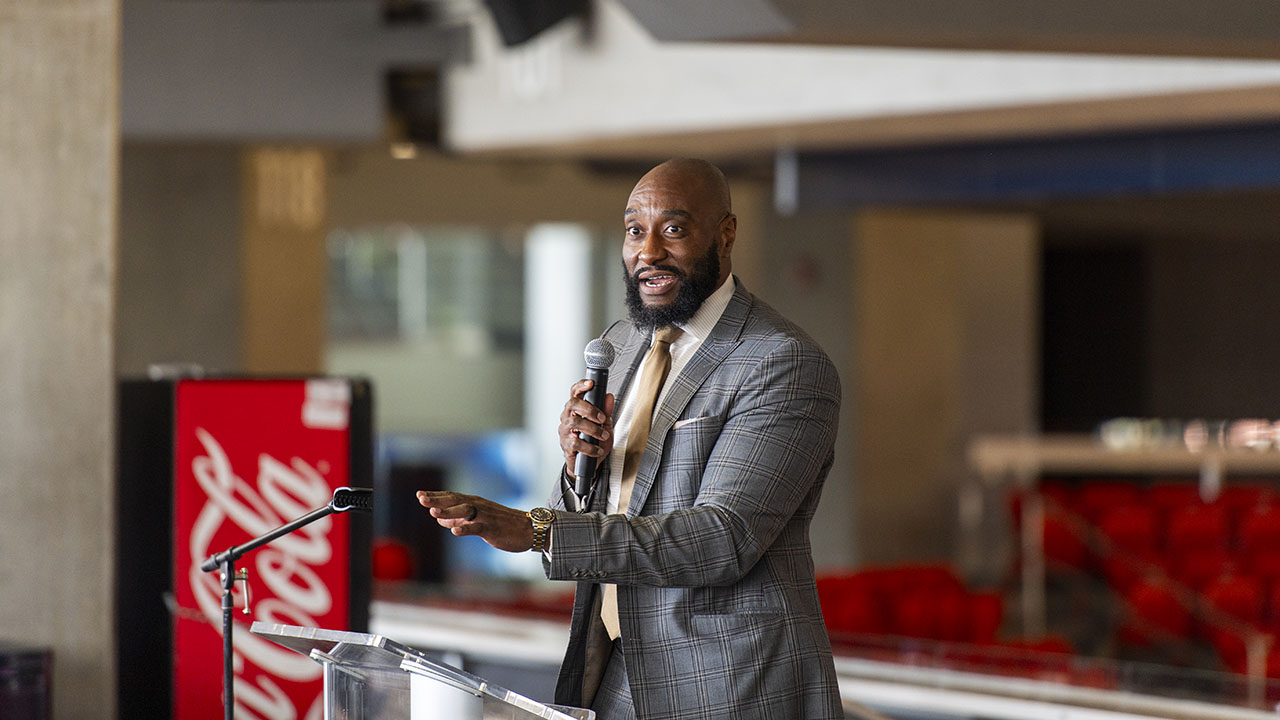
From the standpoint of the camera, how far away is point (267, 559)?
3.52 meters

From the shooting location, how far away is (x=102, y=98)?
351cm

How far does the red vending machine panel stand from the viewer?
3.53 metres

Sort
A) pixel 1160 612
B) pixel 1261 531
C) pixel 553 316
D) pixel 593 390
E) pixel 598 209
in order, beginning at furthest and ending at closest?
pixel 553 316, pixel 598 209, pixel 1261 531, pixel 1160 612, pixel 593 390

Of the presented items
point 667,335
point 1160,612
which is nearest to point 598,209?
point 1160,612

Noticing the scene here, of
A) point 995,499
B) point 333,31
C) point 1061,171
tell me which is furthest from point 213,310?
point 995,499

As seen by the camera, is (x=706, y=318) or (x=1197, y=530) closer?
(x=706, y=318)

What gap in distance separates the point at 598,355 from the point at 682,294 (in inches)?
6.7

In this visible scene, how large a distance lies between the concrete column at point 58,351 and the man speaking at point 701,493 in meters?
1.69

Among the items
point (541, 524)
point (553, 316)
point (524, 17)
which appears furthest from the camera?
point (553, 316)

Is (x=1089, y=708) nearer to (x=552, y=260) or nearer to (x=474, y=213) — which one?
(x=474, y=213)

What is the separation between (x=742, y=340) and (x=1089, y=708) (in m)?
1.96

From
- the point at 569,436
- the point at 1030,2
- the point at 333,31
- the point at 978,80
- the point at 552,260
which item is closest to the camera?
the point at 569,436

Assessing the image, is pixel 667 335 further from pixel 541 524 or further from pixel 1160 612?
pixel 1160 612

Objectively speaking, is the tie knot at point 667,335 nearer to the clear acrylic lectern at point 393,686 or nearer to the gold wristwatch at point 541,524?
the gold wristwatch at point 541,524
